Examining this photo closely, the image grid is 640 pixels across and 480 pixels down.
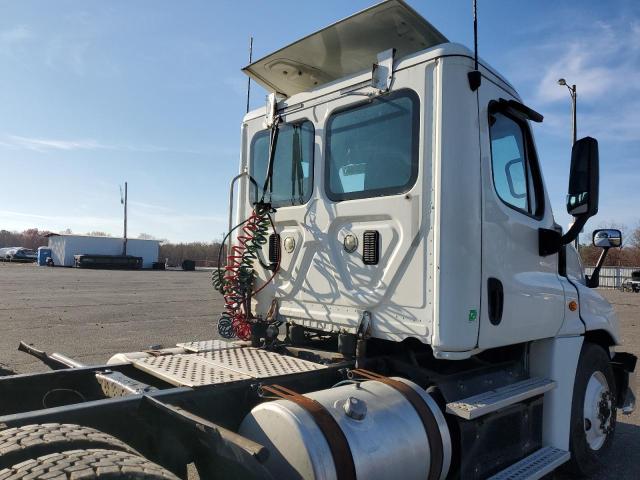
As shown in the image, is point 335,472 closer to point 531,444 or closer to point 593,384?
point 531,444

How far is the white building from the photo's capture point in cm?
4566

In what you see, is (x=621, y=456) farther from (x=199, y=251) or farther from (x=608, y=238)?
(x=199, y=251)

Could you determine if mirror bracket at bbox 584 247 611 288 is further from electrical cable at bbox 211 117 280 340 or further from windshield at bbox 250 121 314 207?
electrical cable at bbox 211 117 280 340

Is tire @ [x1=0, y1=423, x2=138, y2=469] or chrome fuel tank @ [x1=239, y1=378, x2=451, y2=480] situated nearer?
tire @ [x1=0, y1=423, x2=138, y2=469]

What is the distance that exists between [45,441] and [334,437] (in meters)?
1.05

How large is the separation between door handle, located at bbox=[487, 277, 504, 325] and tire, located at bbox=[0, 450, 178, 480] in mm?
2062

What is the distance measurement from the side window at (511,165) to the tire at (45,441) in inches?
102

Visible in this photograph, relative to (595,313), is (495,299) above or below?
above

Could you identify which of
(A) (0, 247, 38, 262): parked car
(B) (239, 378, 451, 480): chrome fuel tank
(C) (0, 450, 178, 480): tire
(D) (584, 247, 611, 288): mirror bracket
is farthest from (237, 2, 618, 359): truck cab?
(A) (0, 247, 38, 262): parked car

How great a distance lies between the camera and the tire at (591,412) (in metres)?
3.88

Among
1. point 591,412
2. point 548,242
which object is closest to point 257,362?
point 548,242

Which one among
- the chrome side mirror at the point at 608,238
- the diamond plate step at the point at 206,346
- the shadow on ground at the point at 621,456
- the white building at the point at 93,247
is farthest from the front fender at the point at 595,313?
the white building at the point at 93,247

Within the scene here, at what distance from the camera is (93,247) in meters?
47.3

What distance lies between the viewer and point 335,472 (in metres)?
2.04
